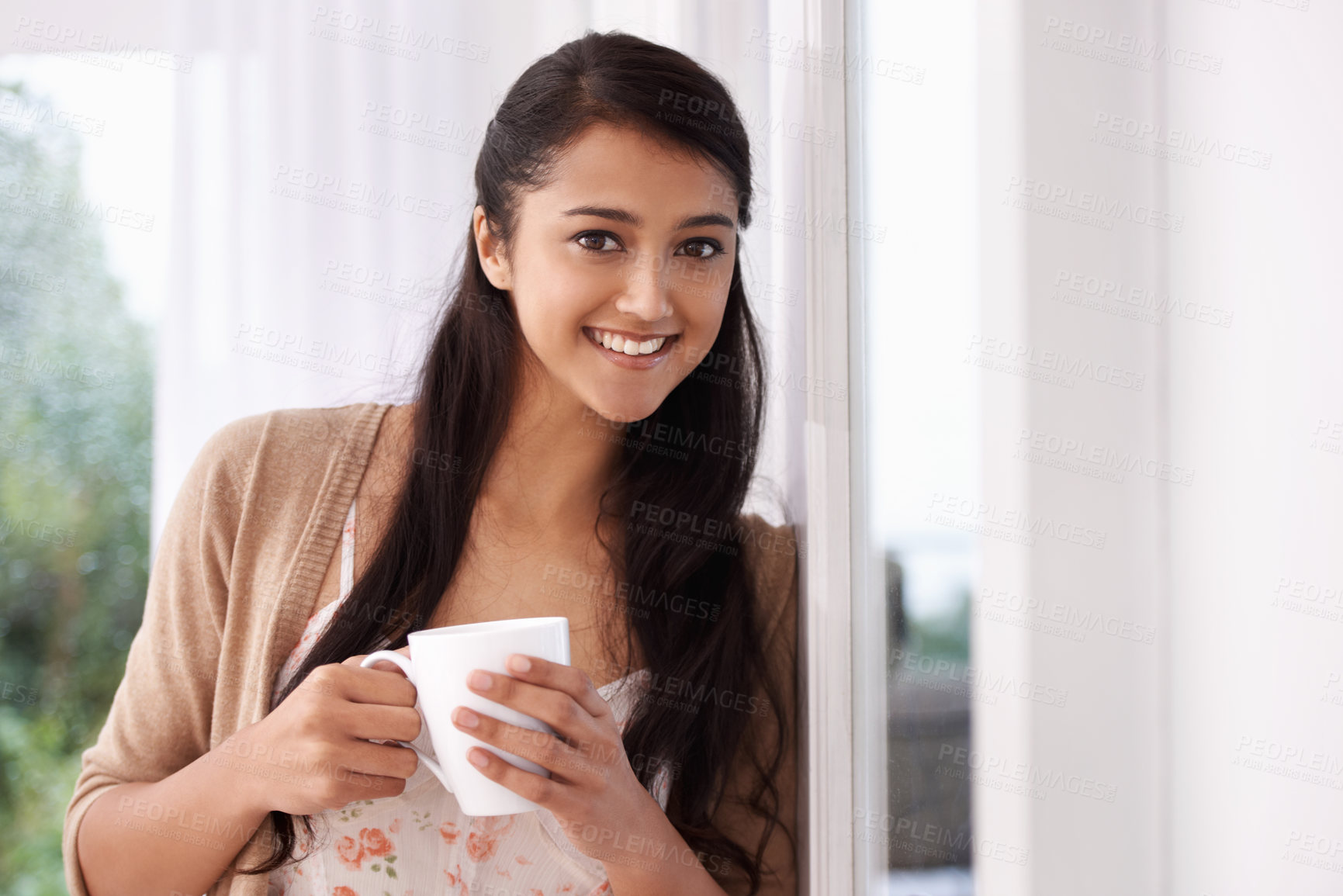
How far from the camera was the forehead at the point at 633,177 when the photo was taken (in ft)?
2.78

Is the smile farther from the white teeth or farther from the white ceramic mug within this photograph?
the white ceramic mug

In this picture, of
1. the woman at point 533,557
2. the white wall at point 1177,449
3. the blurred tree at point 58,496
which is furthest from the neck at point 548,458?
the blurred tree at point 58,496

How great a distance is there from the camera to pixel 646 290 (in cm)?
85

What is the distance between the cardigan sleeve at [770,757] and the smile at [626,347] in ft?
0.87

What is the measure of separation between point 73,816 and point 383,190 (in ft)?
2.60

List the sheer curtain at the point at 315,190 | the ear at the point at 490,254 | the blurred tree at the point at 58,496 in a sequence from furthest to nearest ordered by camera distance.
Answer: the blurred tree at the point at 58,496 → the sheer curtain at the point at 315,190 → the ear at the point at 490,254

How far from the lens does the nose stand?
846mm

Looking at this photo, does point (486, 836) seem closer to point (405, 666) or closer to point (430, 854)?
point (430, 854)

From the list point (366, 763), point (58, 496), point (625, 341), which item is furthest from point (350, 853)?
point (58, 496)

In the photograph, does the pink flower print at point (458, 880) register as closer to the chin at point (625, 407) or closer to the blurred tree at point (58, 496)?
the chin at point (625, 407)

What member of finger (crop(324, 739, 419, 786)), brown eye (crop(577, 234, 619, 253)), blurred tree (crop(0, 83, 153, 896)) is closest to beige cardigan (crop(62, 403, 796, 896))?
finger (crop(324, 739, 419, 786))

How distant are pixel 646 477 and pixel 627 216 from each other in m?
0.33

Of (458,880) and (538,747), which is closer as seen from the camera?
(538,747)

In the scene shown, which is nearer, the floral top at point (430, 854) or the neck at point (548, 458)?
the floral top at point (430, 854)
